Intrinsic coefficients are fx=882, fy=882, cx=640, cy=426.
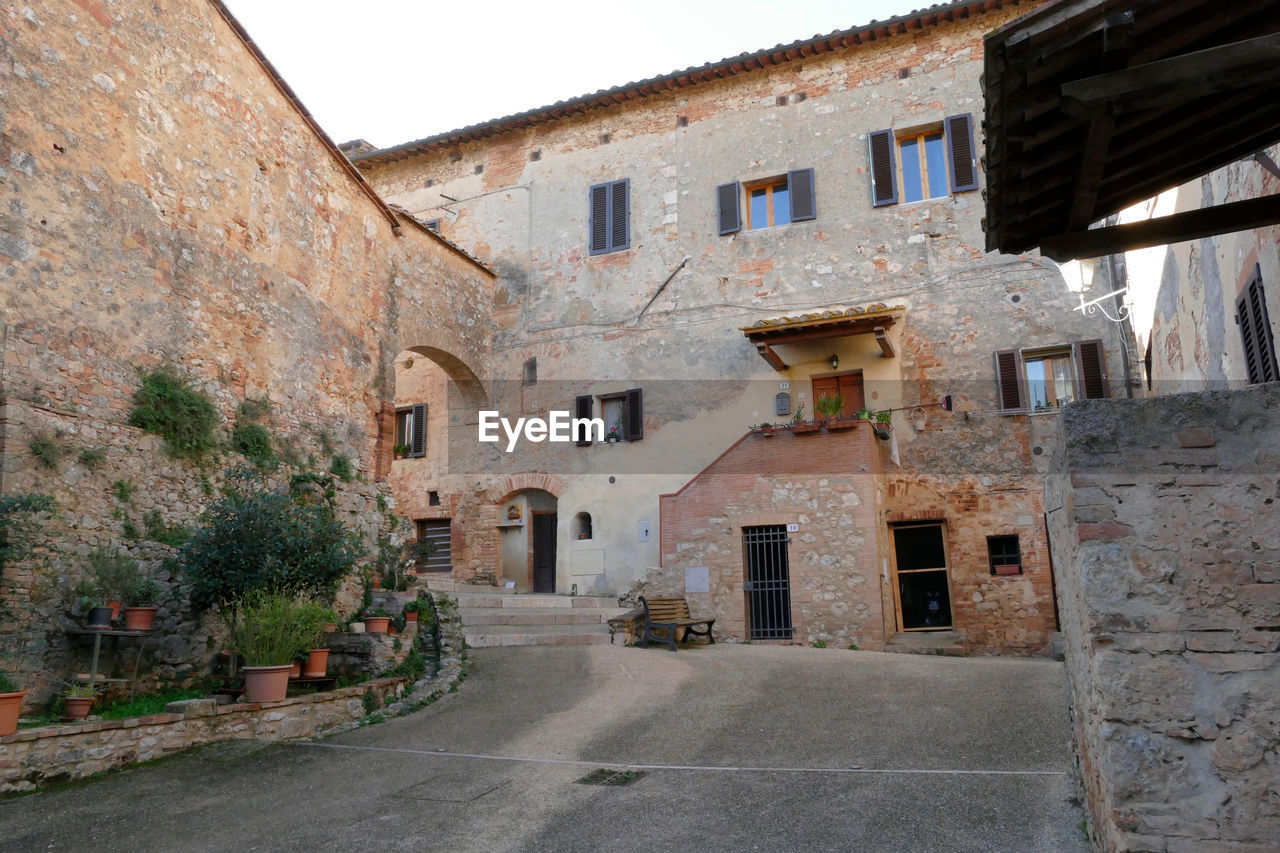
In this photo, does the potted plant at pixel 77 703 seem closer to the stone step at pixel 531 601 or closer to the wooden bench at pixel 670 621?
the stone step at pixel 531 601

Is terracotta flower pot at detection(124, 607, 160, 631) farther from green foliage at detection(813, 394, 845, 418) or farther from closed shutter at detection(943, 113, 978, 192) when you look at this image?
closed shutter at detection(943, 113, 978, 192)

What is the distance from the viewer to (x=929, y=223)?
14227 mm

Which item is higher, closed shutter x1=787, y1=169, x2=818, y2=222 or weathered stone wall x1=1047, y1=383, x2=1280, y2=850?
closed shutter x1=787, y1=169, x2=818, y2=222

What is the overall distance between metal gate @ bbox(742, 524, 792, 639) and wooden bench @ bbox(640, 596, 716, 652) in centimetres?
72

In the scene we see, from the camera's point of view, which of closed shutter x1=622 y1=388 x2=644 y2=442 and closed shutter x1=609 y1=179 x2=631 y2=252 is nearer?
closed shutter x1=622 y1=388 x2=644 y2=442

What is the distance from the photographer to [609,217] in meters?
16.4

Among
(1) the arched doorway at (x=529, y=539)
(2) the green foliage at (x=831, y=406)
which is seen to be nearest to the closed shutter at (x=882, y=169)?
(2) the green foliage at (x=831, y=406)

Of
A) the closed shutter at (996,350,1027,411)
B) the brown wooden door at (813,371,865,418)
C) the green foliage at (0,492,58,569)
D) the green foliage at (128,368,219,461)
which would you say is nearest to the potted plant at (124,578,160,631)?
the green foliage at (0,492,58,569)

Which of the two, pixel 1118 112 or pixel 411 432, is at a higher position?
pixel 411 432

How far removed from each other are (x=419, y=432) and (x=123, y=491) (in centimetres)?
881

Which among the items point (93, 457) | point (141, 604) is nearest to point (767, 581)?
point (141, 604)

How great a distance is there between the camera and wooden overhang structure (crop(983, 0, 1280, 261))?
125 inches

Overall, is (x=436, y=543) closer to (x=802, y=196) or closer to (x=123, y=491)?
(x=123, y=491)

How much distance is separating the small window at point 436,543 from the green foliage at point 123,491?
311 inches
